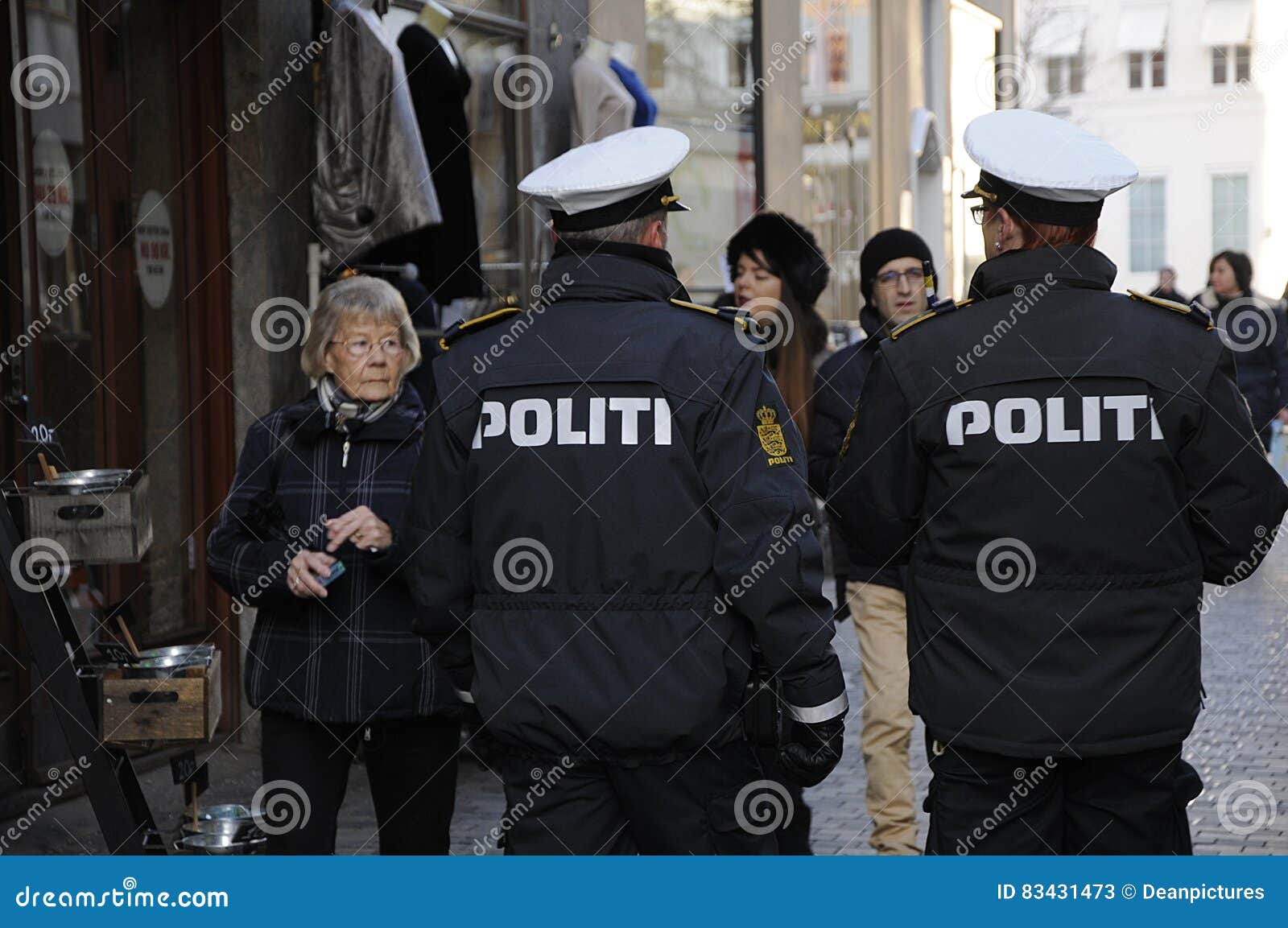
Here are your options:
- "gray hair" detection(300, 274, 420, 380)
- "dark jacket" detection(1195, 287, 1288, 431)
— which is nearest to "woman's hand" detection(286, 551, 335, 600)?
"gray hair" detection(300, 274, 420, 380)

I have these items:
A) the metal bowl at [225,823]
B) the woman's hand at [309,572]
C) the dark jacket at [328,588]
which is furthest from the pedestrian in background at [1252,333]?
the woman's hand at [309,572]

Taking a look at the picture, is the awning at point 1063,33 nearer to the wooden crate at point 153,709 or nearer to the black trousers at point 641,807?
the wooden crate at point 153,709

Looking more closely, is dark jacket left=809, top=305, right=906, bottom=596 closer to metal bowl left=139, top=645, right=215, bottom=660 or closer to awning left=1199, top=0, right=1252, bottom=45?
metal bowl left=139, top=645, right=215, bottom=660

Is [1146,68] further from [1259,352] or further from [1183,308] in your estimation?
[1183,308]

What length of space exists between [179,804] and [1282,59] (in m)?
35.6

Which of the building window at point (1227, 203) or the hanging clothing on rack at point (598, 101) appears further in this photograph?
the building window at point (1227, 203)

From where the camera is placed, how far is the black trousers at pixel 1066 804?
357 cm

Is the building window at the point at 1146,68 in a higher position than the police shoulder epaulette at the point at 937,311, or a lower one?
higher

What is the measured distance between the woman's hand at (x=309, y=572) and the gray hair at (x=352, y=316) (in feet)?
1.95

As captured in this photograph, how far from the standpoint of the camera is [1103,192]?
3.65 m

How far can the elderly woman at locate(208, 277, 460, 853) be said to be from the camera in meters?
4.54

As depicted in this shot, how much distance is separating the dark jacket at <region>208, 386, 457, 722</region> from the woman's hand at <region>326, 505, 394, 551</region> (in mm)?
43
